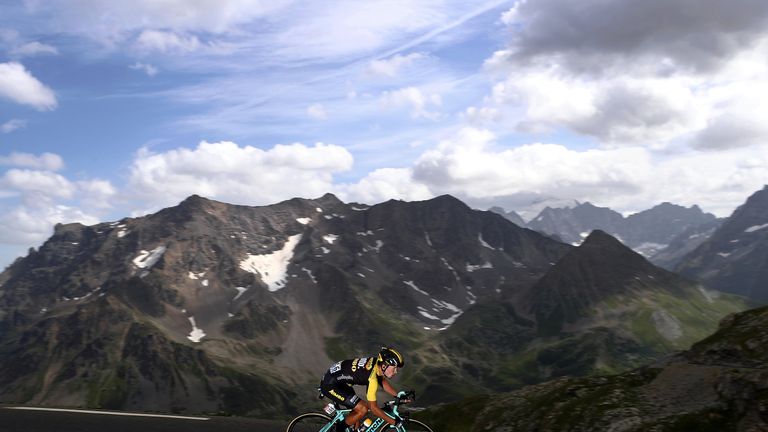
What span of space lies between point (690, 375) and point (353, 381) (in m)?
12.8

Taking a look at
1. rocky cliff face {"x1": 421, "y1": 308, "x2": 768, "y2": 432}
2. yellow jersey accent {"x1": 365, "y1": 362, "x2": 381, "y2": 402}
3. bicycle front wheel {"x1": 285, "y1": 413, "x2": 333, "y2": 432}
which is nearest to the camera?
yellow jersey accent {"x1": 365, "y1": 362, "x2": 381, "y2": 402}

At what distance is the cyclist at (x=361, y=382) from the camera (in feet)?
49.0

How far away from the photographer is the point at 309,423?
A: 16594 millimetres

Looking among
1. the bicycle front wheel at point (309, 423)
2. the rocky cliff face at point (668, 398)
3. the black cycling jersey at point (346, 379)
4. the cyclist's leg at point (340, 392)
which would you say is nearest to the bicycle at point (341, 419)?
the bicycle front wheel at point (309, 423)

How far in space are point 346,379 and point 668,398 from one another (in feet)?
38.9

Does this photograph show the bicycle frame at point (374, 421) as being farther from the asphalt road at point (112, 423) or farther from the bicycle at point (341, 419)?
the asphalt road at point (112, 423)

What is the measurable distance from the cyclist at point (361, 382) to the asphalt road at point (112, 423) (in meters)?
7.24

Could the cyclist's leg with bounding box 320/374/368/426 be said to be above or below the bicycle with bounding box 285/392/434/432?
above

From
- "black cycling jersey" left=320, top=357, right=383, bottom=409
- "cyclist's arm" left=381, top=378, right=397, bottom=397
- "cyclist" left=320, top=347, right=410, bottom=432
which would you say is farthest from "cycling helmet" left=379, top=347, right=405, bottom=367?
"black cycling jersey" left=320, top=357, right=383, bottom=409

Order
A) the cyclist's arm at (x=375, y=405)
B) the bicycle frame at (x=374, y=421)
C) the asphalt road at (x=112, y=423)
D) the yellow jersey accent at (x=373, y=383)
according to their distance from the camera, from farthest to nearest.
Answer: the asphalt road at (x=112, y=423)
the bicycle frame at (x=374, y=421)
the cyclist's arm at (x=375, y=405)
the yellow jersey accent at (x=373, y=383)

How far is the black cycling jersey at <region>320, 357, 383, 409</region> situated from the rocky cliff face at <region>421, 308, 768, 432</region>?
9727 mm

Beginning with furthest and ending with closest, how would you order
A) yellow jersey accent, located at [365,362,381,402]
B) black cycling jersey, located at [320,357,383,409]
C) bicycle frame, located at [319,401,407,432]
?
black cycling jersey, located at [320,357,383,409] < bicycle frame, located at [319,401,407,432] < yellow jersey accent, located at [365,362,381,402]

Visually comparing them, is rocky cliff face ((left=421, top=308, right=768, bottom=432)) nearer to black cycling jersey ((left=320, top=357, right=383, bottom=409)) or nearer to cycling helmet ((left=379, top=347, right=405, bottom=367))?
cycling helmet ((left=379, top=347, right=405, bottom=367))

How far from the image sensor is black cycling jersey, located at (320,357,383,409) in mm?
15969
